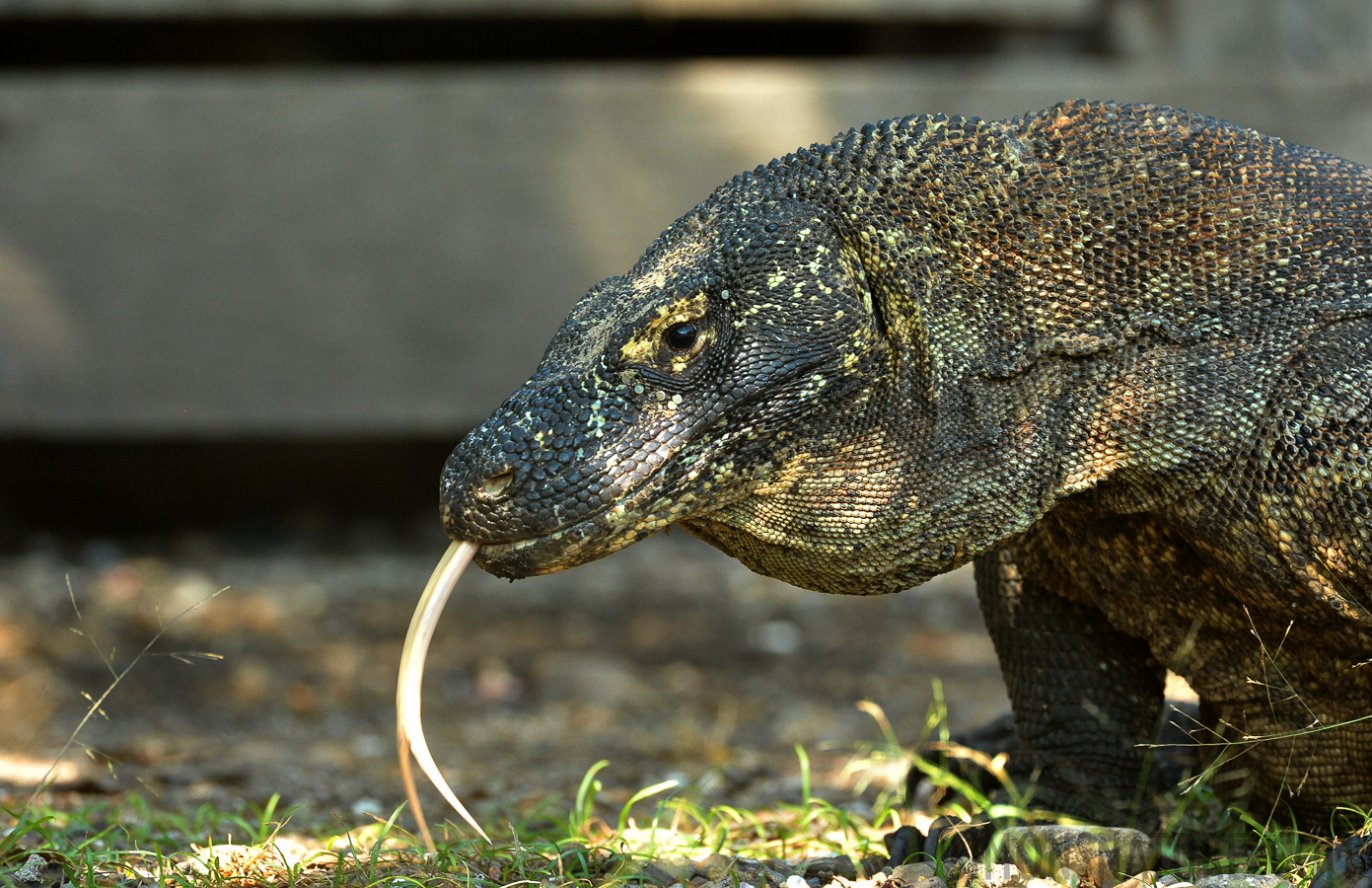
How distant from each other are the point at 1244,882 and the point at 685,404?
1280 millimetres

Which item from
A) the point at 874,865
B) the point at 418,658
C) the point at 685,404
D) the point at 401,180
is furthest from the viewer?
the point at 401,180

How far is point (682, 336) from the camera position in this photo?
2.36 meters

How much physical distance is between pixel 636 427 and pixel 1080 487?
0.83 meters

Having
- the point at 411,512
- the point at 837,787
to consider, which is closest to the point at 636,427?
the point at 837,787

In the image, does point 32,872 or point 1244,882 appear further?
point 32,872

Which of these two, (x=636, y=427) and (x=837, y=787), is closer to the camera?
(x=636, y=427)

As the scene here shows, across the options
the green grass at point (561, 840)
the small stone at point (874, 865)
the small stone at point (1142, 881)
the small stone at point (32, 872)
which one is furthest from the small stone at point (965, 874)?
the small stone at point (32, 872)

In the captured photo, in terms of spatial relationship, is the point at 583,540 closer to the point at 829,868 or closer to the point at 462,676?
the point at 829,868

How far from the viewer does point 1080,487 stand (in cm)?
245

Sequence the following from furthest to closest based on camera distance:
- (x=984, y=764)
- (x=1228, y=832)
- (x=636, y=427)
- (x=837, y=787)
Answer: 1. (x=837, y=787)
2. (x=984, y=764)
3. (x=1228, y=832)
4. (x=636, y=427)

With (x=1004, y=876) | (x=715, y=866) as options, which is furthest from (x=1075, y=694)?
(x=715, y=866)

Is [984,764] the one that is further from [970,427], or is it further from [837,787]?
[970,427]

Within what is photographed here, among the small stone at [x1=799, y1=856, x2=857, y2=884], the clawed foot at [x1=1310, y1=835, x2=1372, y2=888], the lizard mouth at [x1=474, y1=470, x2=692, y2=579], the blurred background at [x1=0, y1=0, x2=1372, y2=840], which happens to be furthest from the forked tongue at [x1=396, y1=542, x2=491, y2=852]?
the blurred background at [x1=0, y1=0, x2=1372, y2=840]

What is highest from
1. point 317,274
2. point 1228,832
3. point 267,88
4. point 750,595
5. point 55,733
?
point 267,88
